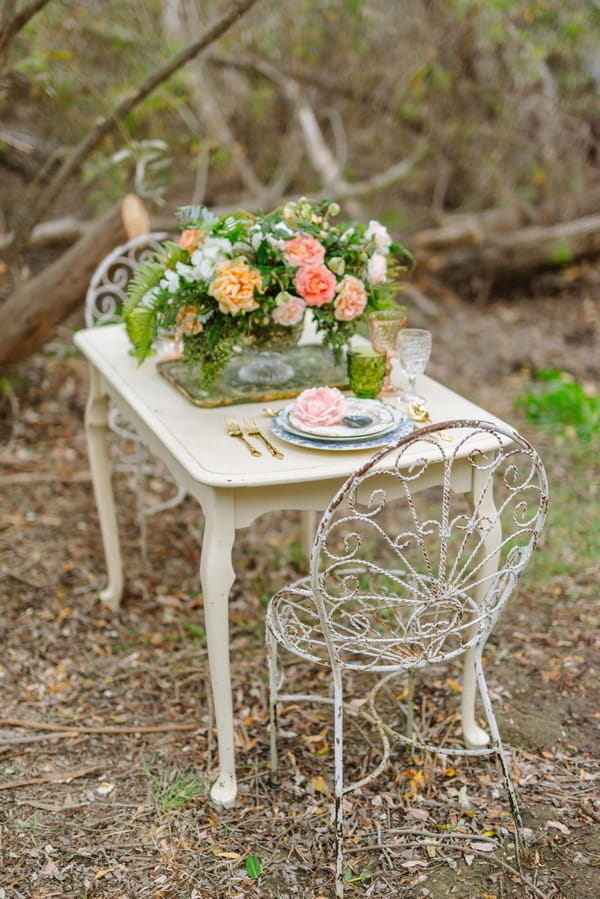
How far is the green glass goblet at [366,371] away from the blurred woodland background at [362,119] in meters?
3.15

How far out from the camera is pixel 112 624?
3.15 m

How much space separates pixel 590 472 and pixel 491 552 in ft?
6.94

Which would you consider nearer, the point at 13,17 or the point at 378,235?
the point at 378,235

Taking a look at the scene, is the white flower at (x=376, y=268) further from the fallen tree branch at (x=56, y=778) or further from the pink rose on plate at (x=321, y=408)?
the fallen tree branch at (x=56, y=778)

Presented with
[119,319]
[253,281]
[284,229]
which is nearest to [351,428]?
[253,281]

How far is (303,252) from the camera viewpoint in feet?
7.32

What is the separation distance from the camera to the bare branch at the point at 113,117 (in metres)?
3.40

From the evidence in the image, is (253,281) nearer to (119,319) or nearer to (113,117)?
(119,319)

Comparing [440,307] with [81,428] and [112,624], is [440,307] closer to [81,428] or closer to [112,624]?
[81,428]

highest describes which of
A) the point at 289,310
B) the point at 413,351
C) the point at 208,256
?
the point at 208,256

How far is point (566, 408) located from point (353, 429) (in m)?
2.73

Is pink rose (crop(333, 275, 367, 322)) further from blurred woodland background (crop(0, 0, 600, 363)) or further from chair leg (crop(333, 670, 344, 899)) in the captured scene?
blurred woodland background (crop(0, 0, 600, 363))

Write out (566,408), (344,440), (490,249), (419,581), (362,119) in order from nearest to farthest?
(419,581) → (344,440) → (566,408) → (490,249) → (362,119)

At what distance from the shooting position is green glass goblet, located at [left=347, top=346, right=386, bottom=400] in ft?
7.65
